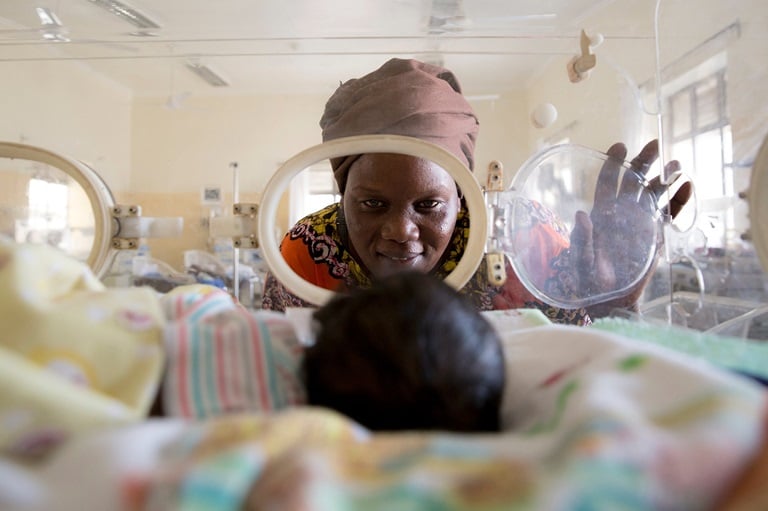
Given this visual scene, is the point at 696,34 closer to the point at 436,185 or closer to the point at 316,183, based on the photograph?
the point at 436,185

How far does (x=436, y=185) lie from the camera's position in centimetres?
90

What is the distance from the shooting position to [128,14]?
153 centimetres

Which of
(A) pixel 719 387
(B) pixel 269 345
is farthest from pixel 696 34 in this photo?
(B) pixel 269 345

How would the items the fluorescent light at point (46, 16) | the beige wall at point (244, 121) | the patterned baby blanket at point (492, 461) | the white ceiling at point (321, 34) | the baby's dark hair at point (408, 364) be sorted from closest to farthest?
the patterned baby blanket at point (492, 461) < the baby's dark hair at point (408, 364) < the beige wall at point (244, 121) < the white ceiling at point (321, 34) < the fluorescent light at point (46, 16)

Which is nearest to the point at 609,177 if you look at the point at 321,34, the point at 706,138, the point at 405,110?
the point at 706,138

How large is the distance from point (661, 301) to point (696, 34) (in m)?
0.57

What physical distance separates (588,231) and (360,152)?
47 centimetres

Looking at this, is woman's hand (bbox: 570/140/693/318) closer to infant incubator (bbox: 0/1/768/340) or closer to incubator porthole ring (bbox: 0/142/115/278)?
infant incubator (bbox: 0/1/768/340)

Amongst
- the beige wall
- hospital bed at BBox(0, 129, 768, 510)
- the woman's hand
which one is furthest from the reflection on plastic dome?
hospital bed at BBox(0, 129, 768, 510)

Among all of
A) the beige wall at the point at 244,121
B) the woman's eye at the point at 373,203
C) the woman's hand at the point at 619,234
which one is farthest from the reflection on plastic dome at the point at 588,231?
the woman's eye at the point at 373,203

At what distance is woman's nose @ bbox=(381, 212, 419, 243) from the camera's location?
914 millimetres

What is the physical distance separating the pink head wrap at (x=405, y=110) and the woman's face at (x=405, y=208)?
0.06m

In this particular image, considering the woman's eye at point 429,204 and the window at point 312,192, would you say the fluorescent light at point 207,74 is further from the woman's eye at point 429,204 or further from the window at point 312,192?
the woman's eye at point 429,204

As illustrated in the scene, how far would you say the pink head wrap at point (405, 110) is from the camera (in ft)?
2.97
